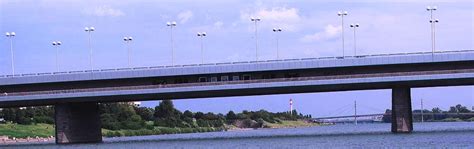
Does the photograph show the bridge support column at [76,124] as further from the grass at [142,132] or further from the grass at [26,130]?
the grass at [142,132]

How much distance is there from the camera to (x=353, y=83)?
3770 inches

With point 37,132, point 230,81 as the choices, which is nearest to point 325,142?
point 230,81

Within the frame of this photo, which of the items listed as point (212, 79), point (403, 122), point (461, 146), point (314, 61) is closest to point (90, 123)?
point (212, 79)

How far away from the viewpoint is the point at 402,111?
326 ft

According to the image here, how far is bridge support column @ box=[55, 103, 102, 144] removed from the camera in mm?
103250

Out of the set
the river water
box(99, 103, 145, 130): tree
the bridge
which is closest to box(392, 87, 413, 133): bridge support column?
the bridge

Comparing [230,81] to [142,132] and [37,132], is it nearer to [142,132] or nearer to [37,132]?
[37,132]

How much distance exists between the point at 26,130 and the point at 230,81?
51023mm

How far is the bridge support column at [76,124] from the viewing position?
103 metres

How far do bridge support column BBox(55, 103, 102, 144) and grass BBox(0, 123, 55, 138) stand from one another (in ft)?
83.3

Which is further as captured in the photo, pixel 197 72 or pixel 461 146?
pixel 197 72

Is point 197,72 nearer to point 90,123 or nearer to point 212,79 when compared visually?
point 212,79

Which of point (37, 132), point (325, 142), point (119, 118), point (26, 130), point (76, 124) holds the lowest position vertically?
point (37, 132)

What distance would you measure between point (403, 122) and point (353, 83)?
775 cm
